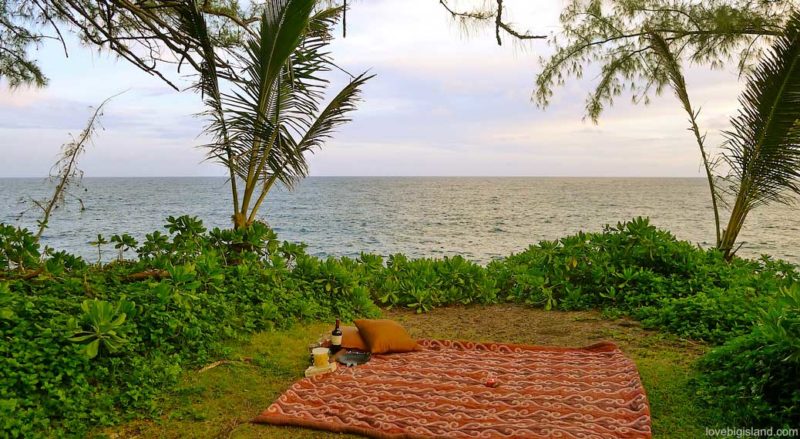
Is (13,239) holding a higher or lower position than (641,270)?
higher

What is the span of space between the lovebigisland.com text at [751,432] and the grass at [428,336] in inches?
3.3

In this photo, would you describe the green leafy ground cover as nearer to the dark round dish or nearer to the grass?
the grass

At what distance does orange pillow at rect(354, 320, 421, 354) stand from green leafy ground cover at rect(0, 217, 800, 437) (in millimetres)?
713

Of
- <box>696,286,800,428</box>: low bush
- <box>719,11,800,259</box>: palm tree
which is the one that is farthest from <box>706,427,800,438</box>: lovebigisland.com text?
<box>719,11,800,259</box>: palm tree

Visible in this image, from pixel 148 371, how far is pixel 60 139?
16.1 feet

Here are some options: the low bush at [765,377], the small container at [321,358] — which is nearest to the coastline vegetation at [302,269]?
the low bush at [765,377]

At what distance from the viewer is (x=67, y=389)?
10.8 ft

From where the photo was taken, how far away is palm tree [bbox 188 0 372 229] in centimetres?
558

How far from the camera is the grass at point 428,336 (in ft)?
10.8

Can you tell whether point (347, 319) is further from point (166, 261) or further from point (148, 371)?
point (148, 371)

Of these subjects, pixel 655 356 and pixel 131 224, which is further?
pixel 131 224

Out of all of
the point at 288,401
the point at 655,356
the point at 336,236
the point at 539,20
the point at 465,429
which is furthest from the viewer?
the point at 336,236

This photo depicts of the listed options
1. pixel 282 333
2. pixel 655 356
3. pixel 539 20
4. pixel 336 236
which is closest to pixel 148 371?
pixel 282 333

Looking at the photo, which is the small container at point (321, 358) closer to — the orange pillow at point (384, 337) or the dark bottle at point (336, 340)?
the dark bottle at point (336, 340)
